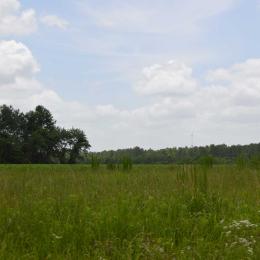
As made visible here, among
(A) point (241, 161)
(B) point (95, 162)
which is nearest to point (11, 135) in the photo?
(B) point (95, 162)

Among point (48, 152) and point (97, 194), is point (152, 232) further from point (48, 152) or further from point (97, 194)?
point (48, 152)

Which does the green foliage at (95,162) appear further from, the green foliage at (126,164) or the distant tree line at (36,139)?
the distant tree line at (36,139)

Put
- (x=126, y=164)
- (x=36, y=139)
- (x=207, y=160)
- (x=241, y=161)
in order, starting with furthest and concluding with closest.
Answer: (x=36, y=139) → (x=126, y=164) → (x=241, y=161) → (x=207, y=160)

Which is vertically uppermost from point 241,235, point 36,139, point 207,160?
point 36,139

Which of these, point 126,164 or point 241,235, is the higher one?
point 126,164

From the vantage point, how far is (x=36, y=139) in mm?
65125

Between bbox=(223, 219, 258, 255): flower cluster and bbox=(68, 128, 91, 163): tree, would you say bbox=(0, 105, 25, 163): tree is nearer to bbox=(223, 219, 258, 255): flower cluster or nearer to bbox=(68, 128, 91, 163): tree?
bbox=(68, 128, 91, 163): tree

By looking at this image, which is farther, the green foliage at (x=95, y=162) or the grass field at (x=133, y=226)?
the green foliage at (x=95, y=162)

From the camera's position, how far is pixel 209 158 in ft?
50.7

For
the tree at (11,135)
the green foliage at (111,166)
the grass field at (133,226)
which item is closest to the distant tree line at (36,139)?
the tree at (11,135)

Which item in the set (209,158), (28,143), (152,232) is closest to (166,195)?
(152,232)

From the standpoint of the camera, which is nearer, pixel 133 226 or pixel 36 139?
pixel 133 226

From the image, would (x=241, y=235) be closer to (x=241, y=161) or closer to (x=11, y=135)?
A: (x=241, y=161)

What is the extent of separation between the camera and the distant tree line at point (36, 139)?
61.9m
